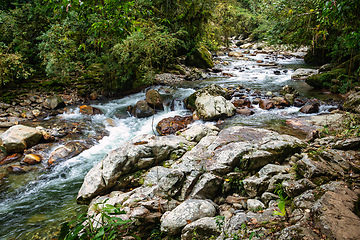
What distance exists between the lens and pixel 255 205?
2.88 m

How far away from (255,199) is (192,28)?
45.6 feet

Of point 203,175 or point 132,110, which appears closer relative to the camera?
point 203,175

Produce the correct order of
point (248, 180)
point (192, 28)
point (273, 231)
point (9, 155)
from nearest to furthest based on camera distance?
point (273, 231) → point (248, 180) → point (9, 155) → point (192, 28)

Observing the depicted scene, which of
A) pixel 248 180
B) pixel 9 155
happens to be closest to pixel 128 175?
pixel 248 180

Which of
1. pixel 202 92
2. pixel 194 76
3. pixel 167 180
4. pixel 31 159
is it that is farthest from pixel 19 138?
pixel 194 76

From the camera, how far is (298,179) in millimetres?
2898

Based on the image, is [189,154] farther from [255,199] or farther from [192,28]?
[192,28]

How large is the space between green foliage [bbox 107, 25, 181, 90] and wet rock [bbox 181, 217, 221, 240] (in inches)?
298

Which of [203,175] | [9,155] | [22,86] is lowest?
[9,155]

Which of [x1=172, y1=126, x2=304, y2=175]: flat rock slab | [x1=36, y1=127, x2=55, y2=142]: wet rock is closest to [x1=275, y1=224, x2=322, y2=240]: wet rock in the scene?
[x1=172, y1=126, x2=304, y2=175]: flat rock slab

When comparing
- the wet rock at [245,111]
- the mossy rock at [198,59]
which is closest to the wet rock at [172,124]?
the wet rock at [245,111]

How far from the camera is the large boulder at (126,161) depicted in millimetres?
3785

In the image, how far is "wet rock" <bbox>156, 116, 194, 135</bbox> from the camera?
7264mm

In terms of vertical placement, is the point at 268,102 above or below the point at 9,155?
above
